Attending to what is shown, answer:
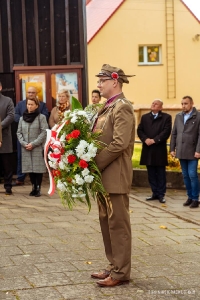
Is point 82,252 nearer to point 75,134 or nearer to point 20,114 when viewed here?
point 75,134

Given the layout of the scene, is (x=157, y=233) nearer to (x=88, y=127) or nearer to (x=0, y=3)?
(x=88, y=127)

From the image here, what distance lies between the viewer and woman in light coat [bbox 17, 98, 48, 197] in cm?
1126

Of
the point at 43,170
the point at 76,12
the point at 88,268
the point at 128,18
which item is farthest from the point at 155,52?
the point at 88,268

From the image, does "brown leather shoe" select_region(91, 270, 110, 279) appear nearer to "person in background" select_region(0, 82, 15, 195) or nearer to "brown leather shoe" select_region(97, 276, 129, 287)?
"brown leather shoe" select_region(97, 276, 129, 287)

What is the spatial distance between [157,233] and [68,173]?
3.00m

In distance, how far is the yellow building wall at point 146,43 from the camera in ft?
111

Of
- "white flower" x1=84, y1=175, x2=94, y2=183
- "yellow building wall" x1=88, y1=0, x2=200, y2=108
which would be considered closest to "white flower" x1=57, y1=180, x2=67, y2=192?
"white flower" x1=84, y1=175, x2=94, y2=183

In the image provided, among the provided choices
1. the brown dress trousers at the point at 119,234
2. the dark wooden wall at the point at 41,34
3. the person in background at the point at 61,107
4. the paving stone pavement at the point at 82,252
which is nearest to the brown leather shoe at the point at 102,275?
the paving stone pavement at the point at 82,252

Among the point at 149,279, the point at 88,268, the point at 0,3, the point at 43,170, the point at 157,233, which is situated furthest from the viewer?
the point at 0,3

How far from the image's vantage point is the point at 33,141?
11297mm

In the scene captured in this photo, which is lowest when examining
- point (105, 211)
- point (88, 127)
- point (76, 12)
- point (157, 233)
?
point (157, 233)

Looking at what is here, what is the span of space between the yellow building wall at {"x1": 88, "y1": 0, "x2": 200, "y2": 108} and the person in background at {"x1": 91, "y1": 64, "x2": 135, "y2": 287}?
27242mm

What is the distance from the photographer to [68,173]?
5.80m

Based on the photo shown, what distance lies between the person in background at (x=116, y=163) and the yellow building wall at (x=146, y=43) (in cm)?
2724
